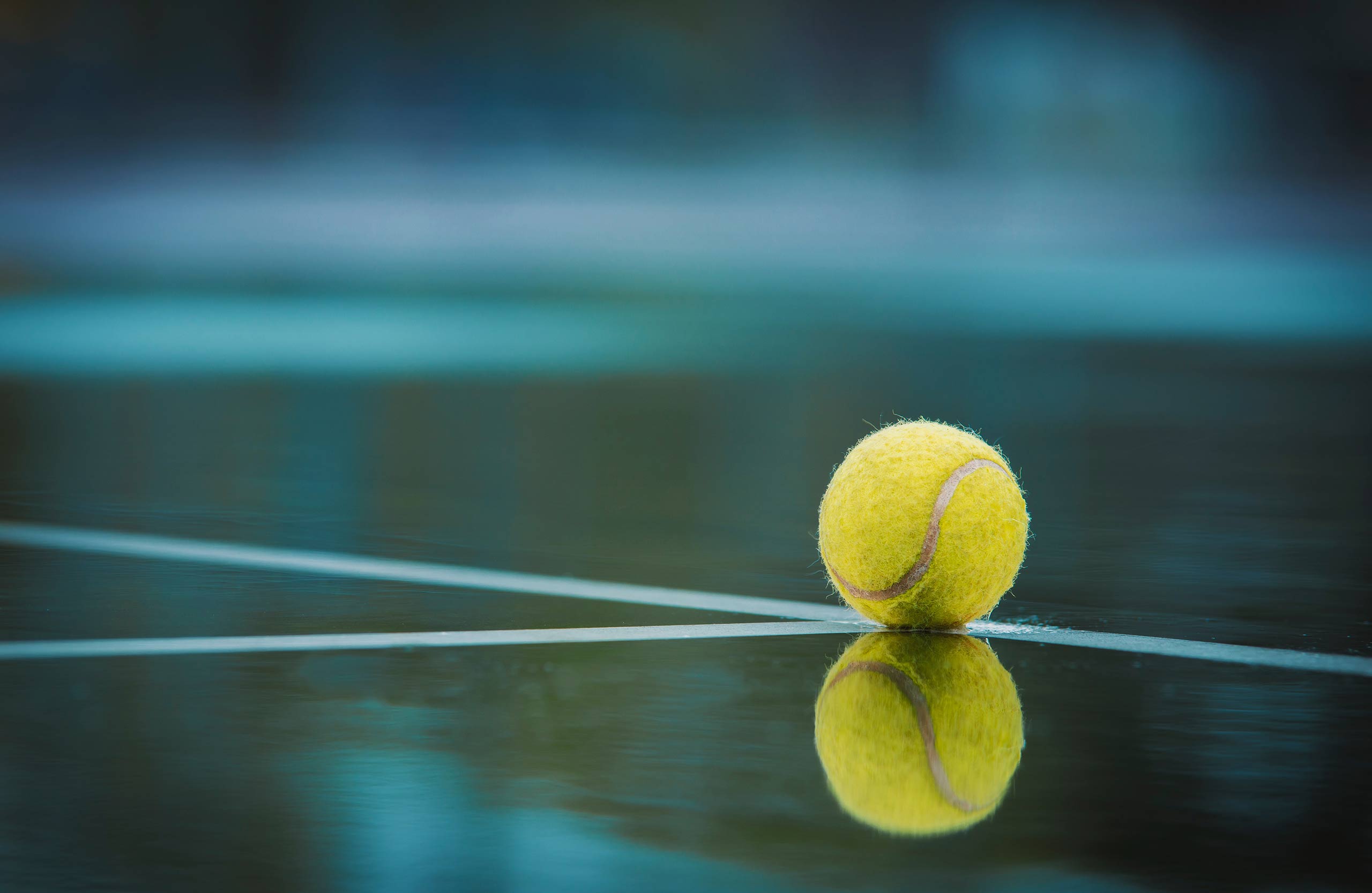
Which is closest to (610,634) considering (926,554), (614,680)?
(614,680)

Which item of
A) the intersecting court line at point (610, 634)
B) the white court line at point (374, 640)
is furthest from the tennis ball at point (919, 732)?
the white court line at point (374, 640)

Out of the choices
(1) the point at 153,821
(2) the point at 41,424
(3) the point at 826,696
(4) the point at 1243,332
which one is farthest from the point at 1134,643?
(4) the point at 1243,332

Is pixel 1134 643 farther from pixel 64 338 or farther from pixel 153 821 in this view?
pixel 64 338

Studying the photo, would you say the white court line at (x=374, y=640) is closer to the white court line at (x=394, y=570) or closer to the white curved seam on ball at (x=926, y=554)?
the white curved seam on ball at (x=926, y=554)

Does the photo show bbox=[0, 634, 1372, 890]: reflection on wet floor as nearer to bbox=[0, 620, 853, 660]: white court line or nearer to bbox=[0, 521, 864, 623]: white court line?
bbox=[0, 620, 853, 660]: white court line

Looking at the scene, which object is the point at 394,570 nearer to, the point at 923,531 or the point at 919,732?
the point at 923,531

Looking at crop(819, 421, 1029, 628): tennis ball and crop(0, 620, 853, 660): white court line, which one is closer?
crop(0, 620, 853, 660): white court line

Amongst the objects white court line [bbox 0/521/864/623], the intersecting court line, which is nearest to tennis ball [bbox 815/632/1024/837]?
the intersecting court line
